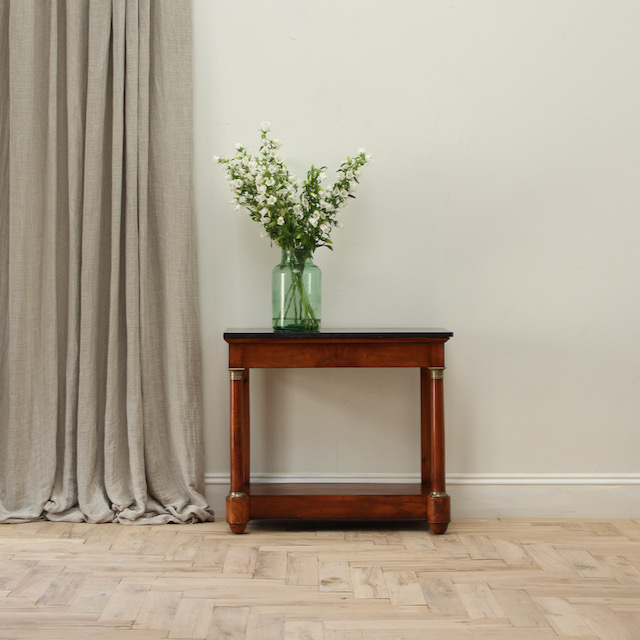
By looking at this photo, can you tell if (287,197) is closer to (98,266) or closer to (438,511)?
(98,266)

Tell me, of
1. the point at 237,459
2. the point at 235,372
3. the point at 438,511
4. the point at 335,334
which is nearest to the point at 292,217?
the point at 335,334

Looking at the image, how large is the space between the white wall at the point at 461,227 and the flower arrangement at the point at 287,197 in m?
0.18

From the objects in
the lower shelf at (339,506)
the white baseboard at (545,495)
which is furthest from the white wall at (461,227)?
the lower shelf at (339,506)

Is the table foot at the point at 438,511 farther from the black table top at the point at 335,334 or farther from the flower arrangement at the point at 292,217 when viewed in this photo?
the flower arrangement at the point at 292,217

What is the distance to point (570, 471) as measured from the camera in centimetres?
253

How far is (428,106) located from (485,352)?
0.91 m

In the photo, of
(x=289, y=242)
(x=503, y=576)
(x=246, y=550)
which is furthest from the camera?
(x=289, y=242)

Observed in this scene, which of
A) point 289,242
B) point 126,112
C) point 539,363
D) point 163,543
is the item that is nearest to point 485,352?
point 539,363

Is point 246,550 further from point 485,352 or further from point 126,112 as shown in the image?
point 126,112

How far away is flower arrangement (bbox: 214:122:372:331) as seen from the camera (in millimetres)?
2301

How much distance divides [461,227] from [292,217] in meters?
0.64

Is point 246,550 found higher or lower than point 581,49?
lower

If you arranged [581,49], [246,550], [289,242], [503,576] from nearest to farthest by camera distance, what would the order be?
[503,576] → [246,550] → [289,242] → [581,49]

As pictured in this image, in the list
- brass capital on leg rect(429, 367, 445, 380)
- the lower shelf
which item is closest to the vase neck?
brass capital on leg rect(429, 367, 445, 380)
